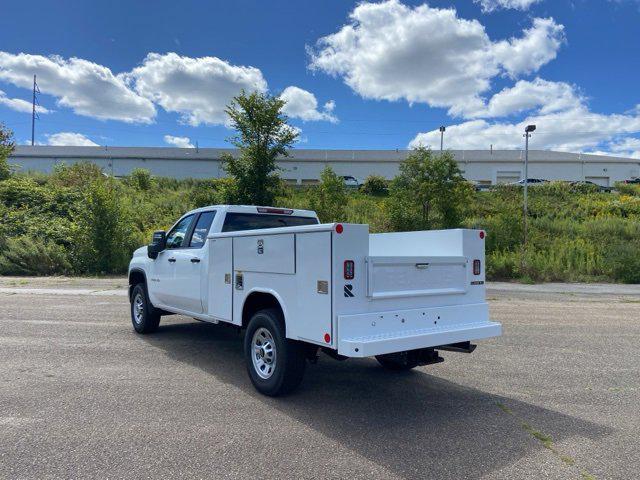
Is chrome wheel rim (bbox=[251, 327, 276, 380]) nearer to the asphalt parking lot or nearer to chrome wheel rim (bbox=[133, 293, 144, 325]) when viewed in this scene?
the asphalt parking lot

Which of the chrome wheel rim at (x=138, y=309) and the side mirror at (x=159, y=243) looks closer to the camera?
the side mirror at (x=159, y=243)

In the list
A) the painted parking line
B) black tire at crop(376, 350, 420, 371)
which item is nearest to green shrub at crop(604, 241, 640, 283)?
black tire at crop(376, 350, 420, 371)

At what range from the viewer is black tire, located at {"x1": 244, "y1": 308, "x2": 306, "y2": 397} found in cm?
504

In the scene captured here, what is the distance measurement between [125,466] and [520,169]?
223 feet

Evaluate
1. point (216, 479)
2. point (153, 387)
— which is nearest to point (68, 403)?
point (153, 387)

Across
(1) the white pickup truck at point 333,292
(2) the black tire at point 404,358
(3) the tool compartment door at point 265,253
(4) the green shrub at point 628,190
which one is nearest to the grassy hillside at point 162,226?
(1) the white pickup truck at point 333,292

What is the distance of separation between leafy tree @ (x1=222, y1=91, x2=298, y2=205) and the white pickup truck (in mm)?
12780

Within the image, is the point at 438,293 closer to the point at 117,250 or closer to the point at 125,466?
the point at 125,466

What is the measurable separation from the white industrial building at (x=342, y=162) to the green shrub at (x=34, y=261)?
128 feet

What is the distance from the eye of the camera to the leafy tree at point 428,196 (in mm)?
22625

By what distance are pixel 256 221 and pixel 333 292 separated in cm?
313

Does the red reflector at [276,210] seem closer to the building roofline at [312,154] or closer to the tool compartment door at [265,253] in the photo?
the tool compartment door at [265,253]

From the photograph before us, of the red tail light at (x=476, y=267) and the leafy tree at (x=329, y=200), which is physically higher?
the leafy tree at (x=329, y=200)

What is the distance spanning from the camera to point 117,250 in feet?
69.7
